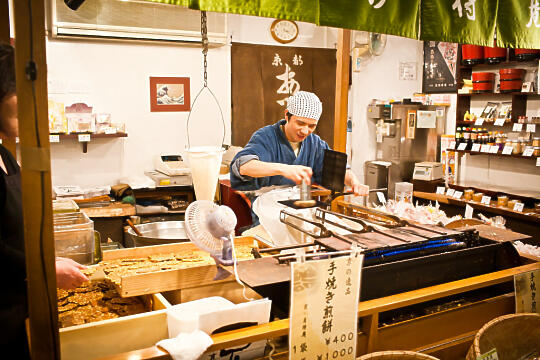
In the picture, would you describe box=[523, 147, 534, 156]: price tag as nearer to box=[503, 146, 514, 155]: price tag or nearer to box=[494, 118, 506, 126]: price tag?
box=[503, 146, 514, 155]: price tag

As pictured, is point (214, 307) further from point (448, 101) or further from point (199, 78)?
point (448, 101)

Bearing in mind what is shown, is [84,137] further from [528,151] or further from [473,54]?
[528,151]

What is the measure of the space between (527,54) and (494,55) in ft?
1.52

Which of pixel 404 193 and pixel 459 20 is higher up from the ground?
pixel 459 20

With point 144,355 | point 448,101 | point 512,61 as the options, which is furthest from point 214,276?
point 448,101

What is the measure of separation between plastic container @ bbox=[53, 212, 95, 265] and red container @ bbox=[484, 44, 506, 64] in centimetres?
558

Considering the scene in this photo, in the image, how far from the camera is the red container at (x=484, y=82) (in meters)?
6.21

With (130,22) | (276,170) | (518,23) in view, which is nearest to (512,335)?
(276,170)

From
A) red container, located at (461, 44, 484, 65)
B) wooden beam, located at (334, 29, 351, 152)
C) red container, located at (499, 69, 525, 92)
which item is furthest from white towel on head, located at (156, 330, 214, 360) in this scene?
red container, located at (461, 44, 484, 65)

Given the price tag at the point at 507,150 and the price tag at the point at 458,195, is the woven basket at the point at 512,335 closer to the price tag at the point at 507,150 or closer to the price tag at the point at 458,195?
the price tag at the point at 507,150

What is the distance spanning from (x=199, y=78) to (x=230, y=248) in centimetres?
496

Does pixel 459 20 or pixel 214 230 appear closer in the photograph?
pixel 214 230

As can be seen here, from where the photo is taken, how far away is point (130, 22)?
5.80m

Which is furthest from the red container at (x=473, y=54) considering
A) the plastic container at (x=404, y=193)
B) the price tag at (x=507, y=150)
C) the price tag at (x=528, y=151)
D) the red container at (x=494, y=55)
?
the plastic container at (x=404, y=193)
